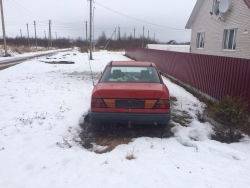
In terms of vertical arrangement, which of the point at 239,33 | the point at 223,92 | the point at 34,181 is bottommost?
the point at 34,181

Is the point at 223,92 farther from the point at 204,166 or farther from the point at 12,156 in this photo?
the point at 12,156

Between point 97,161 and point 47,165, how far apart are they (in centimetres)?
75

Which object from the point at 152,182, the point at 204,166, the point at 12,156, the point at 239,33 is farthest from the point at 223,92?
the point at 239,33

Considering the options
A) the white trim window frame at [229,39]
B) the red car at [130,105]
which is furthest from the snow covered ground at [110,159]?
the white trim window frame at [229,39]

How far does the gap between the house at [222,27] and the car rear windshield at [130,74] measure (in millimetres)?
8138

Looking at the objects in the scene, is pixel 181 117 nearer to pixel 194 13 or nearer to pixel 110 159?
pixel 110 159

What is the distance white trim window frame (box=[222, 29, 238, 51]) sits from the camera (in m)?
12.2

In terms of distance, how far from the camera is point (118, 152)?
11.7 feet

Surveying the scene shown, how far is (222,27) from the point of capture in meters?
13.4

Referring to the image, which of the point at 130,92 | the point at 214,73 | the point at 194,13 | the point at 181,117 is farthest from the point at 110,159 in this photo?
the point at 194,13

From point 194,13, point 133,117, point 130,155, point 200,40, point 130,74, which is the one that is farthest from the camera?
point 194,13

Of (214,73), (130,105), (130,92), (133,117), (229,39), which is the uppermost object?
(229,39)

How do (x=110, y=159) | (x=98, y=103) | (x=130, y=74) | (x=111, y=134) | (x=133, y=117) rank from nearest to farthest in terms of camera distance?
(x=110, y=159), (x=133, y=117), (x=98, y=103), (x=111, y=134), (x=130, y=74)

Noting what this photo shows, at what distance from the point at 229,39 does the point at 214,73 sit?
7499 mm
